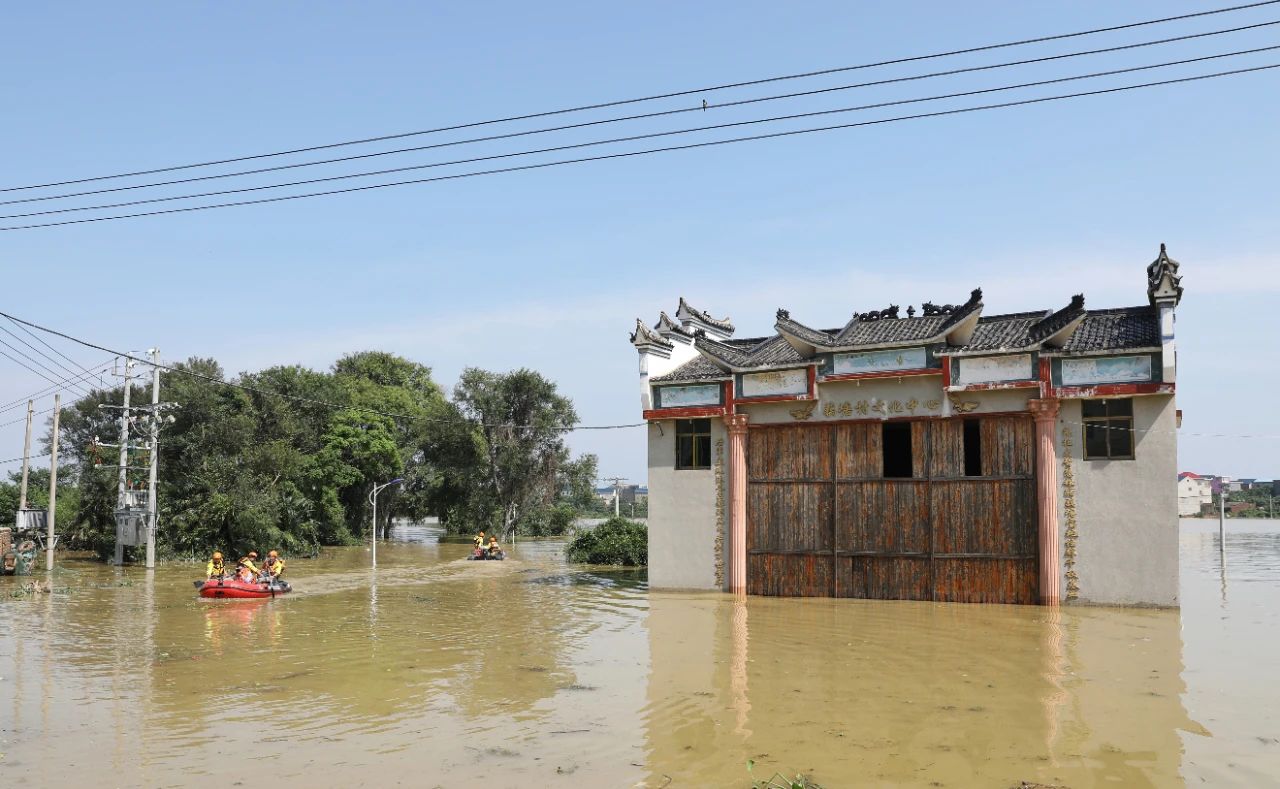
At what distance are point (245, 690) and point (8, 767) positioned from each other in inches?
147

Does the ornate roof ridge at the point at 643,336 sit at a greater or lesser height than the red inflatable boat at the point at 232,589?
greater

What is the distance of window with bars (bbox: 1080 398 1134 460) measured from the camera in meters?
19.7

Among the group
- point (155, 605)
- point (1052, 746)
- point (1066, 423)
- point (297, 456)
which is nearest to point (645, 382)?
point (1066, 423)

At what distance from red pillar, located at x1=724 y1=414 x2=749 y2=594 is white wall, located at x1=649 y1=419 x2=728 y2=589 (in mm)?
275

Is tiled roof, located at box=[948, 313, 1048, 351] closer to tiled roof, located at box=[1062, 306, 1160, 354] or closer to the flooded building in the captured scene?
the flooded building

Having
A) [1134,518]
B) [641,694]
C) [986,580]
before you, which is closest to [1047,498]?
[1134,518]

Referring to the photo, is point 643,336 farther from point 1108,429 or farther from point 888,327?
point 1108,429

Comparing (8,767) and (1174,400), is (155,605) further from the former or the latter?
(1174,400)

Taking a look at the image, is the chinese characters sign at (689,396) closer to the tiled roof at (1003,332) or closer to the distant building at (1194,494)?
the tiled roof at (1003,332)

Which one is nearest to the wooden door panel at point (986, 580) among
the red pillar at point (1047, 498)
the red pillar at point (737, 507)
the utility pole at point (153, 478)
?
the red pillar at point (1047, 498)

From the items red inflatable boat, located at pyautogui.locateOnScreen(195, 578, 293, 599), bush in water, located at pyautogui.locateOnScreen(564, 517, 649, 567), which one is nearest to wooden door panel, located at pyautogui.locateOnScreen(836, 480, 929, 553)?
bush in water, located at pyautogui.locateOnScreen(564, 517, 649, 567)

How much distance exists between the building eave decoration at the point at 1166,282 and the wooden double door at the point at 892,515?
3736 mm

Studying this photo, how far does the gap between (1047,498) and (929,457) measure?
2679 mm

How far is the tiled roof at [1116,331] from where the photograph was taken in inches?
776
